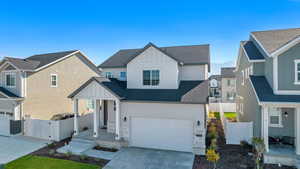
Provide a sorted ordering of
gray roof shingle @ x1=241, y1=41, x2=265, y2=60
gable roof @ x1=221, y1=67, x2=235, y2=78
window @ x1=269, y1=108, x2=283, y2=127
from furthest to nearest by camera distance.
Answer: gable roof @ x1=221, y1=67, x2=235, y2=78, gray roof shingle @ x1=241, y1=41, x2=265, y2=60, window @ x1=269, y1=108, x2=283, y2=127

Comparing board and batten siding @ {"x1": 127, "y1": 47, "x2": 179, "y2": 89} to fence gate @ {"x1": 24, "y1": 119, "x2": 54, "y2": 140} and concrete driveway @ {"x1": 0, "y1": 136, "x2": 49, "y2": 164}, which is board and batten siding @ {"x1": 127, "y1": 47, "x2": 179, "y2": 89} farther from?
concrete driveway @ {"x1": 0, "y1": 136, "x2": 49, "y2": 164}

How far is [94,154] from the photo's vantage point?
988 centimetres

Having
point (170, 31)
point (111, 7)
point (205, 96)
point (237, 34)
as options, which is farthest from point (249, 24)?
point (111, 7)

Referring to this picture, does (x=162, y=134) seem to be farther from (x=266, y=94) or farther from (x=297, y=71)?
(x=297, y=71)

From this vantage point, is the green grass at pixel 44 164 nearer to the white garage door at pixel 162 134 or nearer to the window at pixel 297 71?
the white garage door at pixel 162 134

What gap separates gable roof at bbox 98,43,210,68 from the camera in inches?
490

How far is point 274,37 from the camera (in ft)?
39.1

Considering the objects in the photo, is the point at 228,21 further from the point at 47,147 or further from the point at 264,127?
the point at 47,147

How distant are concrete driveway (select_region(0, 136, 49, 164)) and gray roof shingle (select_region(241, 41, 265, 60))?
55.2ft

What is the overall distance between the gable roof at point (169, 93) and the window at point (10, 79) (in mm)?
7171

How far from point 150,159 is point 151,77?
573 cm

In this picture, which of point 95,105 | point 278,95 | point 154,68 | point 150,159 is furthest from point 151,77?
point 278,95

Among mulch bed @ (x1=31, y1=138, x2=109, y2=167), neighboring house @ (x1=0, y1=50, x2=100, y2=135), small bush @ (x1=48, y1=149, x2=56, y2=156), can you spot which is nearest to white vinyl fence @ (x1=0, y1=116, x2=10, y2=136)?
neighboring house @ (x1=0, y1=50, x2=100, y2=135)

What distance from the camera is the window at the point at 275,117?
10.4 metres
